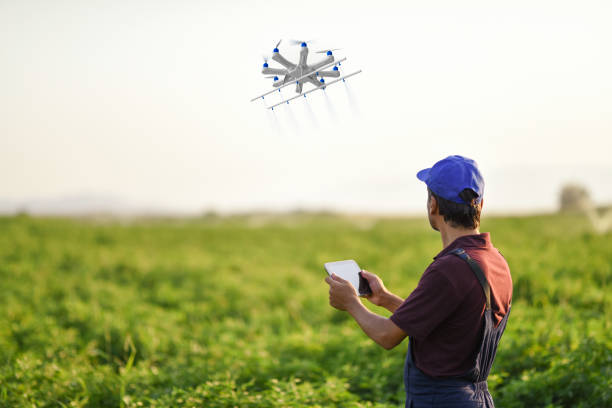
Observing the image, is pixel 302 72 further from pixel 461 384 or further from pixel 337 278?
pixel 461 384

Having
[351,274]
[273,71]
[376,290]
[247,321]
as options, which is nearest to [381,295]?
[376,290]

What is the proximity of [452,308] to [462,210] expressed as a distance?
547 mm

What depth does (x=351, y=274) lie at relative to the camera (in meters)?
3.08

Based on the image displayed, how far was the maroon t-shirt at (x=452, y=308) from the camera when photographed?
2.47m

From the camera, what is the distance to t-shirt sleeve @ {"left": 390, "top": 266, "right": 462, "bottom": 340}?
2.46m

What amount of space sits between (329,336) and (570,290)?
454 centimetres

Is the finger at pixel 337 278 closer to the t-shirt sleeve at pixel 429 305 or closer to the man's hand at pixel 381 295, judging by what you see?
the man's hand at pixel 381 295

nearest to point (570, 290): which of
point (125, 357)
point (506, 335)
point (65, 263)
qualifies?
point (506, 335)

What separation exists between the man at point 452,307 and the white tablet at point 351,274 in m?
0.18

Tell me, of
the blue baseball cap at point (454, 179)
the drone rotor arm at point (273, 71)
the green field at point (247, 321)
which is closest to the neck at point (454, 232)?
the blue baseball cap at point (454, 179)

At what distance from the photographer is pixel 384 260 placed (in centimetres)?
1391

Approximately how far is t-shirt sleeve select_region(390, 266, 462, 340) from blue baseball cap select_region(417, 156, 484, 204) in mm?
432

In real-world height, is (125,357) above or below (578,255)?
above

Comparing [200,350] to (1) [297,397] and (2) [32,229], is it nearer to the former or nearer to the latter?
(1) [297,397]
